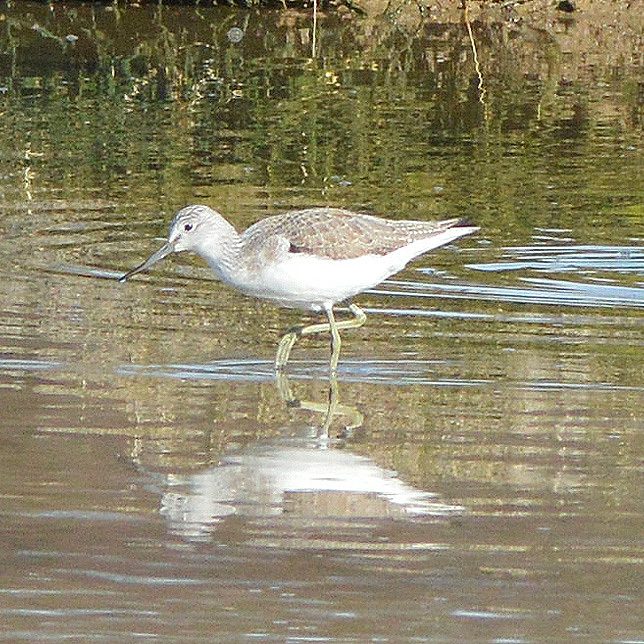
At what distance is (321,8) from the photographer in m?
23.2

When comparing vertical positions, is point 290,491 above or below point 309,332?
below

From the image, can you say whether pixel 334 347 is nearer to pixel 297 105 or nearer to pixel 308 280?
pixel 308 280

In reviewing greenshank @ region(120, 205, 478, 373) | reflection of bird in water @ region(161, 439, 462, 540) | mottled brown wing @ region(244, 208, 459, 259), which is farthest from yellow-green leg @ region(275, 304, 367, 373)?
reflection of bird in water @ region(161, 439, 462, 540)

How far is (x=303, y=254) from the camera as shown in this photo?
29.1 feet

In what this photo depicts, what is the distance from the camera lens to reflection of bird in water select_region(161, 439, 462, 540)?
6.50 meters

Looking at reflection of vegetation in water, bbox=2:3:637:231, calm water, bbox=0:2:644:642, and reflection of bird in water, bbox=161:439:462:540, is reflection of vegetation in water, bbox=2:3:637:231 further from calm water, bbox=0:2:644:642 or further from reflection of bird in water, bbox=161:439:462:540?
reflection of bird in water, bbox=161:439:462:540

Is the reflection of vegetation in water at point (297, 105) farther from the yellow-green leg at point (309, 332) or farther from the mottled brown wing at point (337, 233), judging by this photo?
the yellow-green leg at point (309, 332)

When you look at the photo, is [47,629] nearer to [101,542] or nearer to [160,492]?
[101,542]

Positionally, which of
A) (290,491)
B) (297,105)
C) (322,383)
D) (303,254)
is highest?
(297,105)

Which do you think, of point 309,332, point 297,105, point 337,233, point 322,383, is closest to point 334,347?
point 322,383

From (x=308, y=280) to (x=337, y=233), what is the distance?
34 cm

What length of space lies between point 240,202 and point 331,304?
4.08m

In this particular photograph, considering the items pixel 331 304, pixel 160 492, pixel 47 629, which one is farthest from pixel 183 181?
pixel 47 629

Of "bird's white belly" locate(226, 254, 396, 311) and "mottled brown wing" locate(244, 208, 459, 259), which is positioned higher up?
"mottled brown wing" locate(244, 208, 459, 259)
